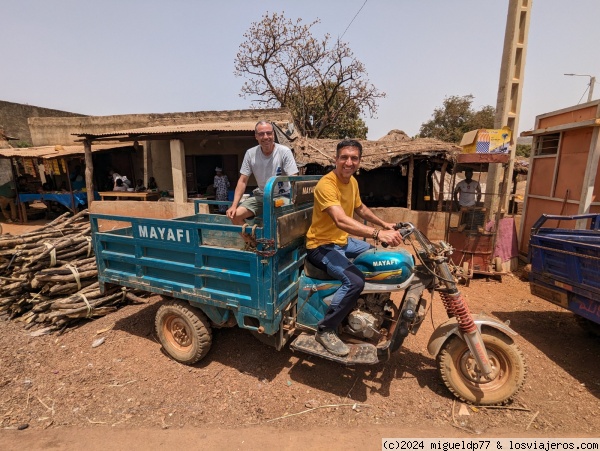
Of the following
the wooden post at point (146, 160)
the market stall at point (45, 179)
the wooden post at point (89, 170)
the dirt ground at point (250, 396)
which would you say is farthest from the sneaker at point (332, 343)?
the market stall at point (45, 179)

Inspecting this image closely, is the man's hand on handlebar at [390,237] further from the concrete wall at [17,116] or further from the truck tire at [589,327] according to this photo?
the concrete wall at [17,116]

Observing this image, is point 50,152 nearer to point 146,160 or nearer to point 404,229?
point 146,160

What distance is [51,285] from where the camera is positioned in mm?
4434


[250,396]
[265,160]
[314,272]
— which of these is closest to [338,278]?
[314,272]

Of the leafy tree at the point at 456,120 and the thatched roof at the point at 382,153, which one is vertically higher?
the leafy tree at the point at 456,120

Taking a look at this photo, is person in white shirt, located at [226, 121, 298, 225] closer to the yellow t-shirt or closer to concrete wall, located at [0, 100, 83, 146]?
the yellow t-shirt

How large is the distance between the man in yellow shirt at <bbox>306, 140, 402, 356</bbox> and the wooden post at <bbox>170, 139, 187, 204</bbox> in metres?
9.46

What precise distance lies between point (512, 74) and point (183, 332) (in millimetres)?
8836

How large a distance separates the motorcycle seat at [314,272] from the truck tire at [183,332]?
1.27 meters

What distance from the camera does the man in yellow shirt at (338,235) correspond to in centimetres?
273

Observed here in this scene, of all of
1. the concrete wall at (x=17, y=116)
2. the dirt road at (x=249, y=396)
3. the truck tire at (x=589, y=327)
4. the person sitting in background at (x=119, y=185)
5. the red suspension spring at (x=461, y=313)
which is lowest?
the dirt road at (x=249, y=396)

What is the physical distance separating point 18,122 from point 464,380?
84.6 ft

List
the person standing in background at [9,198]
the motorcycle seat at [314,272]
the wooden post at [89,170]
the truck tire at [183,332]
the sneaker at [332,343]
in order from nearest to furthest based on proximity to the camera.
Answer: the sneaker at [332,343] → the motorcycle seat at [314,272] → the truck tire at [183,332] → the wooden post at [89,170] → the person standing in background at [9,198]

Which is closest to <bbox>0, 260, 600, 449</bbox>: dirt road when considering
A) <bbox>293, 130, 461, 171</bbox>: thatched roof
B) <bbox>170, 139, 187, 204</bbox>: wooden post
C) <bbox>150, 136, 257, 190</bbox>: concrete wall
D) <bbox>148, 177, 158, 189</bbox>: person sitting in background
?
<bbox>293, 130, 461, 171</bbox>: thatched roof
